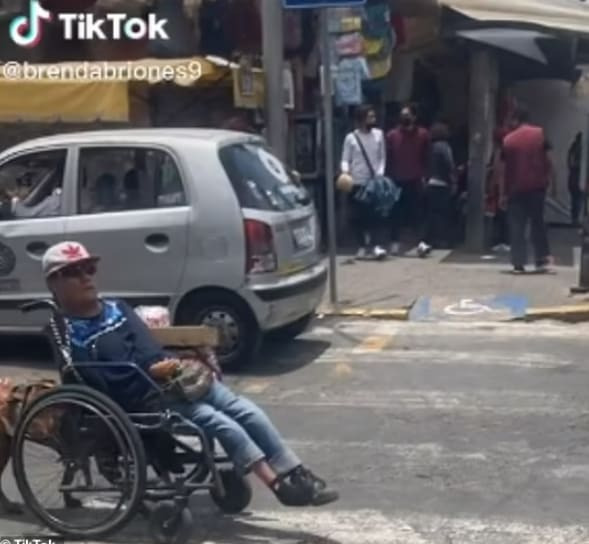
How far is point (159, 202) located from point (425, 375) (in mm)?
2204

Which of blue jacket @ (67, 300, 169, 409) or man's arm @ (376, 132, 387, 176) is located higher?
man's arm @ (376, 132, 387, 176)

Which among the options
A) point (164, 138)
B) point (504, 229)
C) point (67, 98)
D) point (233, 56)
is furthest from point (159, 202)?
point (504, 229)

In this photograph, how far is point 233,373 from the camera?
39.0 ft

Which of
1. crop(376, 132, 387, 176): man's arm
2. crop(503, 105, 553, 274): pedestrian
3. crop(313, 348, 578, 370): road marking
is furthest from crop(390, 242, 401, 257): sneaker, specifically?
crop(313, 348, 578, 370): road marking

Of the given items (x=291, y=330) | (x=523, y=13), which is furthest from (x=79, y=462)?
(x=523, y=13)

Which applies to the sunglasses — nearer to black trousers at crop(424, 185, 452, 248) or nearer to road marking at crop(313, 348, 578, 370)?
road marking at crop(313, 348, 578, 370)

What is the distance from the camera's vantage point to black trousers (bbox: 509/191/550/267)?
675 inches

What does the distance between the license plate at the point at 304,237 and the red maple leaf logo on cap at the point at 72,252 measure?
4.65 meters

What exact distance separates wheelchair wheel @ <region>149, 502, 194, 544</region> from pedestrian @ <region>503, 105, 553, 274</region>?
10271 mm

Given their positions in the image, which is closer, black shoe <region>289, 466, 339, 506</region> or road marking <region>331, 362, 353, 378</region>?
black shoe <region>289, 466, 339, 506</region>

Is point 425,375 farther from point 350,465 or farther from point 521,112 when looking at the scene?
point 521,112

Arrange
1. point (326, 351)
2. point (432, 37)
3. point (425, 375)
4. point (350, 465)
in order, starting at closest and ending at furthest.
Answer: point (350, 465), point (425, 375), point (326, 351), point (432, 37)

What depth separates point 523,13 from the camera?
21344mm

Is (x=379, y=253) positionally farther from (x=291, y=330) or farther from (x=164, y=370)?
(x=164, y=370)
